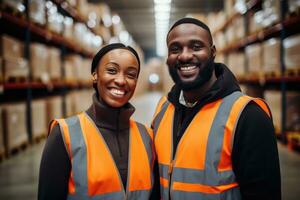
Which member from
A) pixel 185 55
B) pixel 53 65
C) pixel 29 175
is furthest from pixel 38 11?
pixel 185 55

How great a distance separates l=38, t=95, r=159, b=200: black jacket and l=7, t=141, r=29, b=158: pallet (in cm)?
378

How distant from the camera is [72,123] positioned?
5.84 feet

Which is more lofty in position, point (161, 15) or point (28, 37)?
point (161, 15)

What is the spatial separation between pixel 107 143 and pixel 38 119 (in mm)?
4943

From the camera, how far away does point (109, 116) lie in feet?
6.05

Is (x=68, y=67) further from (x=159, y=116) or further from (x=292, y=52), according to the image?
(x=159, y=116)

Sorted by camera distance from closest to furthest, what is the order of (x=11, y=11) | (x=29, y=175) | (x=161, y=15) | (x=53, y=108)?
1. (x=29, y=175)
2. (x=11, y=11)
3. (x=53, y=108)
4. (x=161, y=15)

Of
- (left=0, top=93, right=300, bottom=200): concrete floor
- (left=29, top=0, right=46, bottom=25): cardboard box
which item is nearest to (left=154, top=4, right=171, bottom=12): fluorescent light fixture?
→ (left=29, top=0, right=46, bottom=25): cardboard box

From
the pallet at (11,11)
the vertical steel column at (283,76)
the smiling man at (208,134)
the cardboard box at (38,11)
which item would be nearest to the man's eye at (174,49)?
the smiling man at (208,134)

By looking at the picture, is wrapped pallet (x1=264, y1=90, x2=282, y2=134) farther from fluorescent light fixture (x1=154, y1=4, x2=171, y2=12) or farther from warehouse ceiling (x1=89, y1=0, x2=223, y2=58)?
fluorescent light fixture (x1=154, y1=4, x2=171, y2=12)

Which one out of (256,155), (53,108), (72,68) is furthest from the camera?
(72,68)

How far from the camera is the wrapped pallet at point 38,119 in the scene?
611cm

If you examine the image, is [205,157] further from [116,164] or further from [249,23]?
[249,23]

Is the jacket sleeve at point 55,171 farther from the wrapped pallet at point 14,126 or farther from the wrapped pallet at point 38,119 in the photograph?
the wrapped pallet at point 38,119
